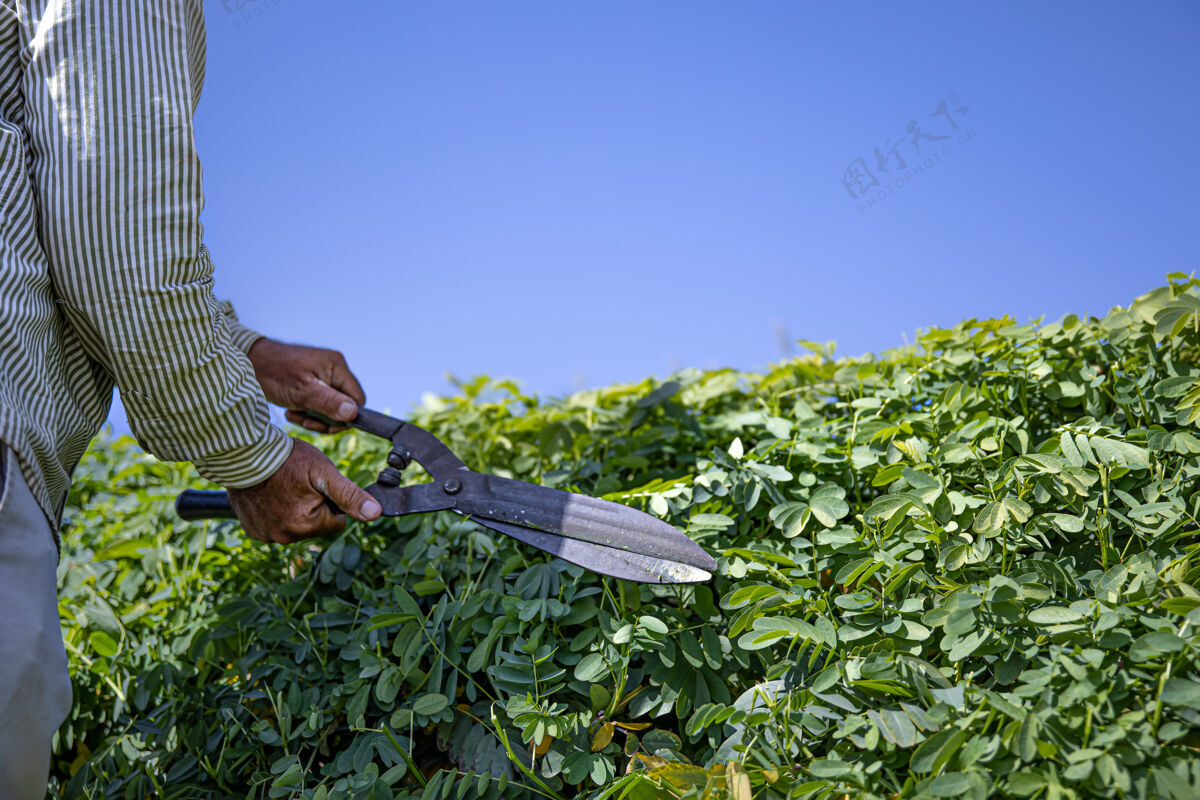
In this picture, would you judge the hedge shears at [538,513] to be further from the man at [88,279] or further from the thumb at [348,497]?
Result: the man at [88,279]

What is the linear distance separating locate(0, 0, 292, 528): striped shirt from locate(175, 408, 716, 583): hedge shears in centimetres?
47

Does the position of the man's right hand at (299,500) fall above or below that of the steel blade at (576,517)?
below

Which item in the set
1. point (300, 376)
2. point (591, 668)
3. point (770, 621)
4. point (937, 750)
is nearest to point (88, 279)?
point (300, 376)

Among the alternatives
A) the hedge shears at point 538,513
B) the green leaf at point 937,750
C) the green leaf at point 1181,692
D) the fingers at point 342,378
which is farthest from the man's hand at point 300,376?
the green leaf at point 1181,692

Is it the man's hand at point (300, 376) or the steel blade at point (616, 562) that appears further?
the man's hand at point (300, 376)

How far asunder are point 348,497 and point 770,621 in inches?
41.5

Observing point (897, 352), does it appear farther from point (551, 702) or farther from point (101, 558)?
point (101, 558)

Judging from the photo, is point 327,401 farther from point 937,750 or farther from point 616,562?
point 937,750

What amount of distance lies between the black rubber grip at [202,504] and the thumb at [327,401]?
13.1 inches

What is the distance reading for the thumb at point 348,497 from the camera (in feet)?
6.24

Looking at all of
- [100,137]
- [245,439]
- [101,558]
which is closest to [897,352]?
[245,439]

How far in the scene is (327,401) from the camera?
7.18 ft

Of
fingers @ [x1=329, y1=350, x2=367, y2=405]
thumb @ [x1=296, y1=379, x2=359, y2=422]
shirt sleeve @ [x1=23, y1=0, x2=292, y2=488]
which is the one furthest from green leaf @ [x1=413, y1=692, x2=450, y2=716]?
fingers @ [x1=329, y1=350, x2=367, y2=405]

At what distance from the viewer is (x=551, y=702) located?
5.36 feet
